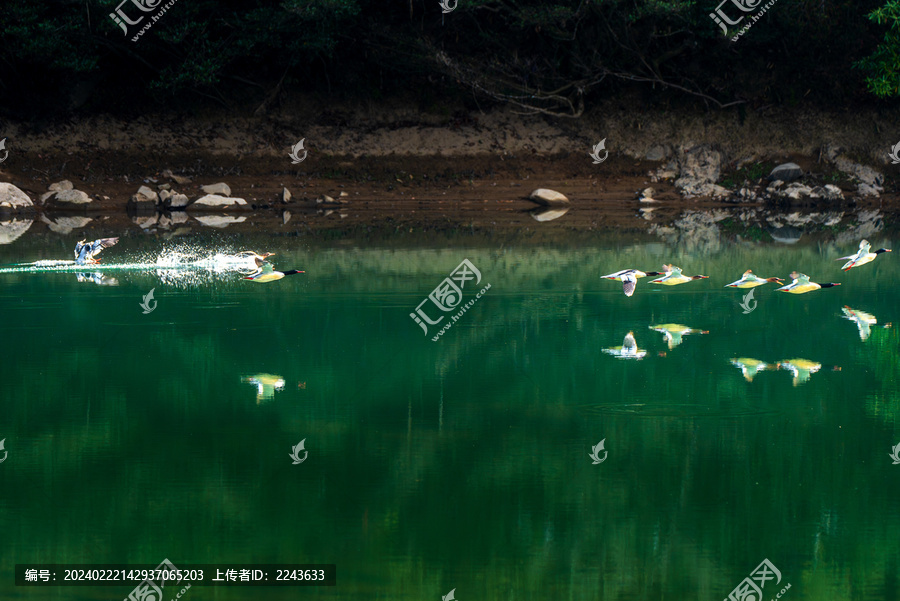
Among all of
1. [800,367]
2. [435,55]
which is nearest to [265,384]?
[800,367]

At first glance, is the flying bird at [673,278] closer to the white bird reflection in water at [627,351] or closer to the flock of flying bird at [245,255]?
the white bird reflection in water at [627,351]

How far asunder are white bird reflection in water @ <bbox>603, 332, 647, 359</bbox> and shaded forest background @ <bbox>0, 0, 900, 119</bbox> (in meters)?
19.1

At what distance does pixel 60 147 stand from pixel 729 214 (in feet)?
55.5

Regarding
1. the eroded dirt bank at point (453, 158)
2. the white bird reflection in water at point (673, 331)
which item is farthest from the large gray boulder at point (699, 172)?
the white bird reflection in water at point (673, 331)

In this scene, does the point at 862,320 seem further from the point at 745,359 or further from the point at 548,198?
the point at 548,198

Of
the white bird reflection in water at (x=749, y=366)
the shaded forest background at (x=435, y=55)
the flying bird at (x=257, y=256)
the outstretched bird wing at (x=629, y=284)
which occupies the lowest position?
the flying bird at (x=257, y=256)

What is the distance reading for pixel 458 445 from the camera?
6383 mm

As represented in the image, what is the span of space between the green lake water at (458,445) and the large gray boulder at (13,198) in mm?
13671

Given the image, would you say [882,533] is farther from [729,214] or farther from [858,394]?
[729,214]

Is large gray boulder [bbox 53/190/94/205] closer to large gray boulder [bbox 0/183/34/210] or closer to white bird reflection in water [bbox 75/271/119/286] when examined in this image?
large gray boulder [bbox 0/183/34/210]

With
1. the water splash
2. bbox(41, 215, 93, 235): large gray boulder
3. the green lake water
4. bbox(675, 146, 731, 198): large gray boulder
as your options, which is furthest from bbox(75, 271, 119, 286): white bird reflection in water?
bbox(675, 146, 731, 198): large gray boulder

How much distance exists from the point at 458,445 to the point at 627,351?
3003 millimetres

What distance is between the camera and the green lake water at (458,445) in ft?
15.8

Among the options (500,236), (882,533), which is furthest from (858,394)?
(500,236)
